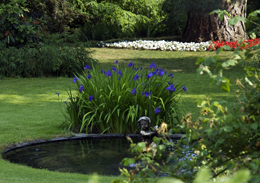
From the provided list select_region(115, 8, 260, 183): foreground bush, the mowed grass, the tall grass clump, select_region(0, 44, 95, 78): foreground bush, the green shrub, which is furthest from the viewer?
the green shrub

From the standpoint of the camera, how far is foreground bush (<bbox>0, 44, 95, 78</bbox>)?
12477mm

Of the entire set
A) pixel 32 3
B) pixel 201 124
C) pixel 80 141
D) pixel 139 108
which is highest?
pixel 32 3

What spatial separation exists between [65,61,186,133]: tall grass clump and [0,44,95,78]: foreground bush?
603cm

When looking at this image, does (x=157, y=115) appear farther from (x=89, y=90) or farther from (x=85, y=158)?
(x=85, y=158)

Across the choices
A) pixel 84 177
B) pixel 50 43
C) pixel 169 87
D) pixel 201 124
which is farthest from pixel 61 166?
pixel 50 43

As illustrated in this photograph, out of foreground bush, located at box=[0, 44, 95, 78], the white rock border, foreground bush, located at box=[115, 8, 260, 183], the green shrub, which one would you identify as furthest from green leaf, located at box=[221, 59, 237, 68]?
the white rock border

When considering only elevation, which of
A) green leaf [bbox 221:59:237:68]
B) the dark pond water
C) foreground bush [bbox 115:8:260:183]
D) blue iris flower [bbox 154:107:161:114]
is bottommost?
the dark pond water

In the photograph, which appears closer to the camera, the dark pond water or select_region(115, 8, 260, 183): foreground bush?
select_region(115, 8, 260, 183): foreground bush

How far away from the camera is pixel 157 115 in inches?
246

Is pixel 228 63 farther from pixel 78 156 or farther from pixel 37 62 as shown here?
pixel 37 62

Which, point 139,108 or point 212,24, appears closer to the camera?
point 139,108

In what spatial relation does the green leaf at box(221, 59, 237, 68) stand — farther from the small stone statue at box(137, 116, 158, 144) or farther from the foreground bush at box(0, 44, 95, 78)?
the foreground bush at box(0, 44, 95, 78)

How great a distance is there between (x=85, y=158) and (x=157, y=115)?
1627 mm

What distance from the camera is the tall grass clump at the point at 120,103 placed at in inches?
243
